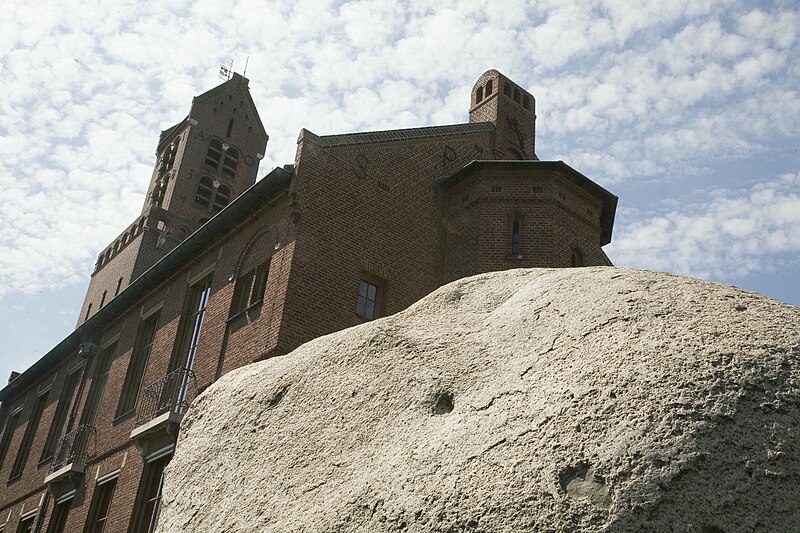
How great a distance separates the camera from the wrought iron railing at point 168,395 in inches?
556

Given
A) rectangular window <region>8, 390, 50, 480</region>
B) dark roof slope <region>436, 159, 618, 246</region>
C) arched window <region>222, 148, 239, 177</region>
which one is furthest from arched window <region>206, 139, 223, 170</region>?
dark roof slope <region>436, 159, 618, 246</region>

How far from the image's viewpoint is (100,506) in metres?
15.8

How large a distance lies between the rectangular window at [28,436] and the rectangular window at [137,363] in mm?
5973

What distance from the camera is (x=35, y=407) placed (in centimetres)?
2236

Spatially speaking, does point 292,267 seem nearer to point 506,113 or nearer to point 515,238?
point 515,238

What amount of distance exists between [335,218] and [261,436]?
10254 mm

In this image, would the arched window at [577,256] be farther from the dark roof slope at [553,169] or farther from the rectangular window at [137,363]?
the rectangular window at [137,363]

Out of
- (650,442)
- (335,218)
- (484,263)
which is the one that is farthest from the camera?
(484,263)

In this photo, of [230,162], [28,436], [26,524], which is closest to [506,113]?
[26,524]

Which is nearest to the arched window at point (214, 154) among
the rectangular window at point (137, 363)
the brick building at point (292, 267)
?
the brick building at point (292, 267)

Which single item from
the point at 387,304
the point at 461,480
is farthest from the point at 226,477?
the point at 387,304

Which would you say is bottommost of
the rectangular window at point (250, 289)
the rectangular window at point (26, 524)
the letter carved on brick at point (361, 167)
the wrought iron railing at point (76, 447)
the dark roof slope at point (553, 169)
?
the rectangular window at point (26, 524)

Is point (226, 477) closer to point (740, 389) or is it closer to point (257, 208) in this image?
point (740, 389)

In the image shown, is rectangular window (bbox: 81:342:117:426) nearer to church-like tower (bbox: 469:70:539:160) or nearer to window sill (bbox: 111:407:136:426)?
window sill (bbox: 111:407:136:426)
